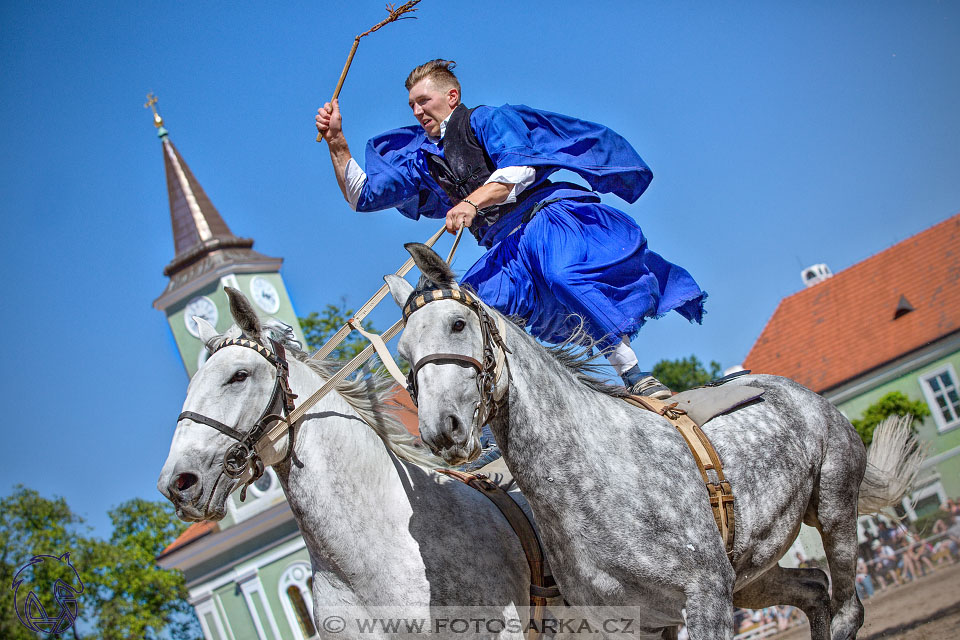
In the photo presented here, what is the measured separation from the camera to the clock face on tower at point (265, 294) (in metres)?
35.7

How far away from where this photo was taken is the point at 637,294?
4.93 m

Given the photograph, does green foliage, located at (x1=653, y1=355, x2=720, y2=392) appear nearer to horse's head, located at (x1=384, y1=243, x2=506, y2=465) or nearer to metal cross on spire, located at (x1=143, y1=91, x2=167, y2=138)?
metal cross on spire, located at (x1=143, y1=91, x2=167, y2=138)

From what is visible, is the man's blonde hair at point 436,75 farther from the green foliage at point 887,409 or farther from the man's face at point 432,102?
the green foliage at point 887,409

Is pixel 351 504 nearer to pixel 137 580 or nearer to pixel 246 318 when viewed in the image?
pixel 246 318

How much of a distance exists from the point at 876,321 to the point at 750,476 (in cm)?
3117

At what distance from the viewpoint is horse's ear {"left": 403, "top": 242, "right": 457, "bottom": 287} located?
395 centimetres

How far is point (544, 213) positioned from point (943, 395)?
29.0 metres

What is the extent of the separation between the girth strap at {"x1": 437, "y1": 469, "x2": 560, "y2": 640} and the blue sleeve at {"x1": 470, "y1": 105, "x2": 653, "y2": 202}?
5.50ft

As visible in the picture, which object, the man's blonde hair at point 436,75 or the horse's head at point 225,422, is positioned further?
the man's blonde hair at point 436,75

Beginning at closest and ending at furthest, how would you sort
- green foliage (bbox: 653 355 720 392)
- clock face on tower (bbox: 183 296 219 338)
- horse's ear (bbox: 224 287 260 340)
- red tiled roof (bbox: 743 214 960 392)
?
horse's ear (bbox: 224 287 260 340)
red tiled roof (bbox: 743 214 960 392)
clock face on tower (bbox: 183 296 219 338)
green foliage (bbox: 653 355 720 392)

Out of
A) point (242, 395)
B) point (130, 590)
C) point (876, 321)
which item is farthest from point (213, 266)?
point (242, 395)

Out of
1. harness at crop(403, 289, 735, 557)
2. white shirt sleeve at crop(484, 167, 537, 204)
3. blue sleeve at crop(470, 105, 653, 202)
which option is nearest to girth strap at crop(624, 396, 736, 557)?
harness at crop(403, 289, 735, 557)

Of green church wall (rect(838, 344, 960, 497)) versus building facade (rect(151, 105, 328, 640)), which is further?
building facade (rect(151, 105, 328, 640))

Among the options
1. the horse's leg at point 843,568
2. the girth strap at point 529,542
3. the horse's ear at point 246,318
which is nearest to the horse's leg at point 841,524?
the horse's leg at point 843,568
